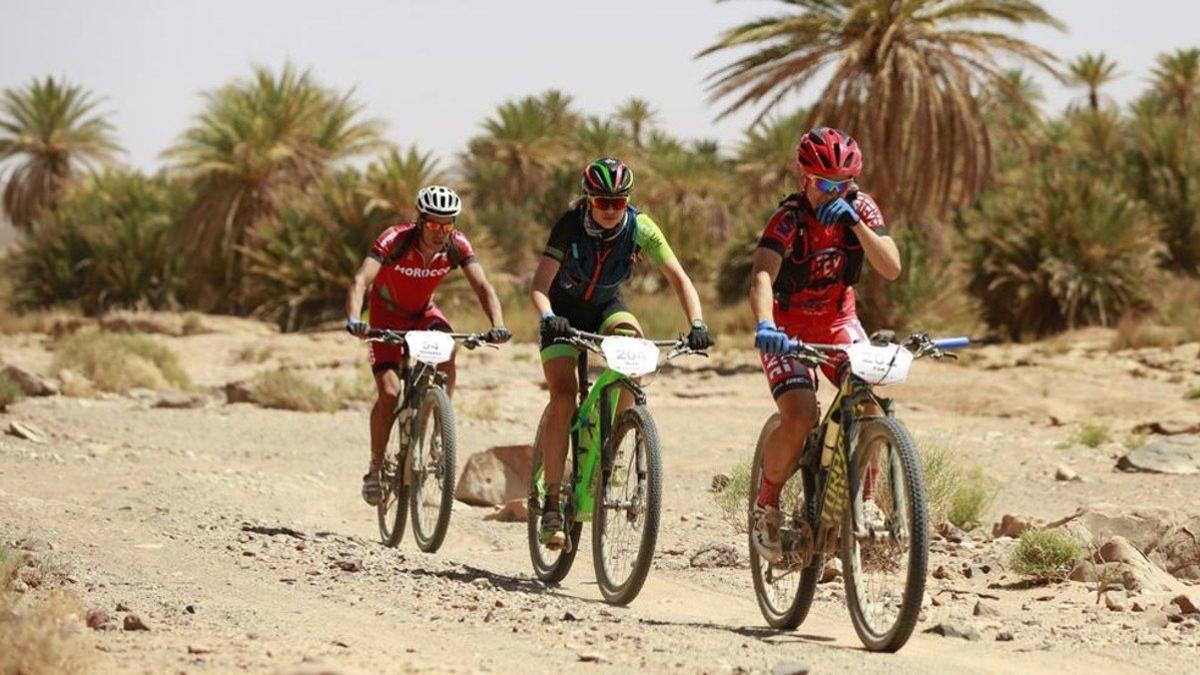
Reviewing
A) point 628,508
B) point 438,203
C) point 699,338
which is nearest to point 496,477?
point 438,203

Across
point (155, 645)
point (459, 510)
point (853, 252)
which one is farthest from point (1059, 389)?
point (155, 645)

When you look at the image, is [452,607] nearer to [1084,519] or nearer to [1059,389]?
[1084,519]

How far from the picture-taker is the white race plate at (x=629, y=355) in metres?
7.76

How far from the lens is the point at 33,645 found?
17.7ft

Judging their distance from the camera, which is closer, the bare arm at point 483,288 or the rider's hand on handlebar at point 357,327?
the rider's hand on handlebar at point 357,327

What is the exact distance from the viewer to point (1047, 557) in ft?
28.9

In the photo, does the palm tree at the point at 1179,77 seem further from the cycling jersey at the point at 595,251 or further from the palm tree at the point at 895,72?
the cycling jersey at the point at 595,251

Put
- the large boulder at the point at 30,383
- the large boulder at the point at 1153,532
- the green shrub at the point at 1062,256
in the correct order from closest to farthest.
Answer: the large boulder at the point at 1153,532 < the large boulder at the point at 30,383 < the green shrub at the point at 1062,256

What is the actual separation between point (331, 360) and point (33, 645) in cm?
2116

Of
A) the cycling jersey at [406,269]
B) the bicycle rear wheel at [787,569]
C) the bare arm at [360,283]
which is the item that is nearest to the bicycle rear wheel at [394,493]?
the cycling jersey at [406,269]

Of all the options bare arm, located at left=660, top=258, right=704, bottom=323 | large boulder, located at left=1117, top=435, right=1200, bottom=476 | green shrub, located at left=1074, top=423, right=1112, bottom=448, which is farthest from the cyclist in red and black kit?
green shrub, located at left=1074, top=423, right=1112, bottom=448

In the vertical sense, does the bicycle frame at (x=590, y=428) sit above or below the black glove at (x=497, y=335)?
below

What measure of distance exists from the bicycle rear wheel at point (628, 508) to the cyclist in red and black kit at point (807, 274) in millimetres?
536

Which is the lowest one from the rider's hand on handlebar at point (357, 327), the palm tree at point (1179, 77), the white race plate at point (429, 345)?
the white race plate at point (429, 345)
